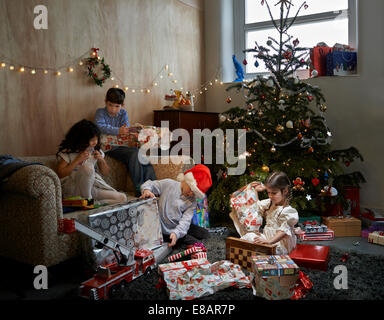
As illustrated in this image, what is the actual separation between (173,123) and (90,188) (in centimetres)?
172

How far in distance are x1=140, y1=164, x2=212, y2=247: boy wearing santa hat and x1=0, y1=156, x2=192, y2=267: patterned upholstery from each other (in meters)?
0.73

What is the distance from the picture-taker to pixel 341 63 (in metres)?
4.49

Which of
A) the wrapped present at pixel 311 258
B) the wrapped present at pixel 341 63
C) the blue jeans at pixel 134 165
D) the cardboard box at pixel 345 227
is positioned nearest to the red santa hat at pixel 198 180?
the blue jeans at pixel 134 165

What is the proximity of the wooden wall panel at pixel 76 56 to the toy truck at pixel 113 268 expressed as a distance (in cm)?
130

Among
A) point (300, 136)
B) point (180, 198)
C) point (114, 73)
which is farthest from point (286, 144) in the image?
point (114, 73)

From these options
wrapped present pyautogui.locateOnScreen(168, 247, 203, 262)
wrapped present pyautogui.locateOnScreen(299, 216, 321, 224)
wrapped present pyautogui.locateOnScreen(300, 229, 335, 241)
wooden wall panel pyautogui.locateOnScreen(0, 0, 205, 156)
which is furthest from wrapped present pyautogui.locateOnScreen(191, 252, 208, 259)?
wooden wall panel pyautogui.locateOnScreen(0, 0, 205, 156)

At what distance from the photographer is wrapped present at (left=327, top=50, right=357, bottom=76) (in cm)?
447

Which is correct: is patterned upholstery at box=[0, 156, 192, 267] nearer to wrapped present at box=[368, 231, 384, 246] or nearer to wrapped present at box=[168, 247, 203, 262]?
wrapped present at box=[168, 247, 203, 262]

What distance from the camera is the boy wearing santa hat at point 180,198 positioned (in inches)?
120

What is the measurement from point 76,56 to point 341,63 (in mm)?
2999

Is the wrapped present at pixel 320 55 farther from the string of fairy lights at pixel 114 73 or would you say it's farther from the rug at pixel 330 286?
the rug at pixel 330 286

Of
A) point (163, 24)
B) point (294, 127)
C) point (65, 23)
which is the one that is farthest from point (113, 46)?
point (294, 127)

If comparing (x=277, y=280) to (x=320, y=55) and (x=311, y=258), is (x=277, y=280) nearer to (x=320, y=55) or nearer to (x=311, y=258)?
(x=311, y=258)

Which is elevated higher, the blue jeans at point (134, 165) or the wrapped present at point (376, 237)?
the blue jeans at point (134, 165)
